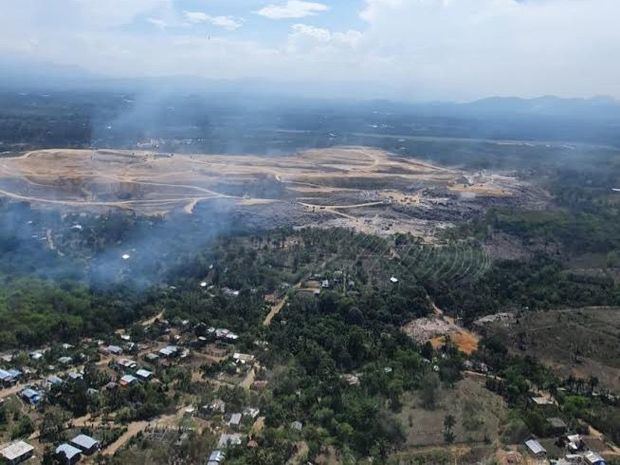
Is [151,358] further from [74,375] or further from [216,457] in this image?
[216,457]

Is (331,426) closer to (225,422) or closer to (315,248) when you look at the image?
(225,422)

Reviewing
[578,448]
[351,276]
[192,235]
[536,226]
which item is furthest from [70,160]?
[578,448]

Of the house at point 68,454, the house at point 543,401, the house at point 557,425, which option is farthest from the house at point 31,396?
the house at point 543,401

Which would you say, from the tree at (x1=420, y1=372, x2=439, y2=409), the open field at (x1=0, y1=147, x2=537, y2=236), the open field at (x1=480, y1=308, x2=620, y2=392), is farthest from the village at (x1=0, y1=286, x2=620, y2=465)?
the open field at (x1=0, y1=147, x2=537, y2=236)

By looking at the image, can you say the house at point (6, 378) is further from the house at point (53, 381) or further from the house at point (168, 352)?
the house at point (168, 352)

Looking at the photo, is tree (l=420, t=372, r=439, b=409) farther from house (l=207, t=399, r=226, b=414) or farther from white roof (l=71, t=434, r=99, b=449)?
white roof (l=71, t=434, r=99, b=449)

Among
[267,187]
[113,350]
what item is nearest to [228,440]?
[113,350]
